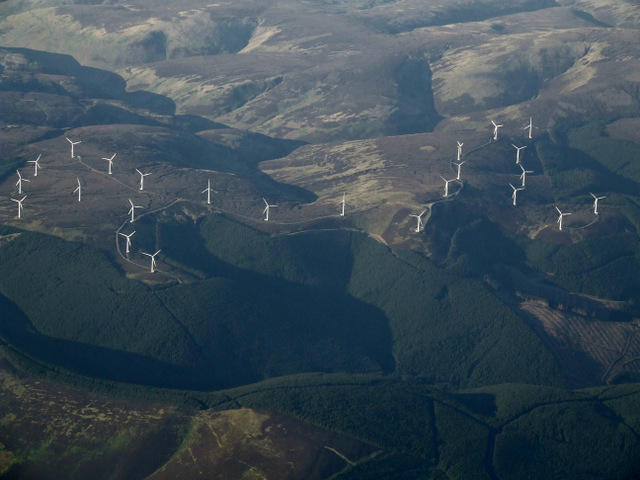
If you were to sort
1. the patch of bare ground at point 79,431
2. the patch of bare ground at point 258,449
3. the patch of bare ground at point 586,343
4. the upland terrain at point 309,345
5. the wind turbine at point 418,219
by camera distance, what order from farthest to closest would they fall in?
the wind turbine at point 418,219 < the patch of bare ground at point 586,343 < the upland terrain at point 309,345 < the patch of bare ground at point 79,431 < the patch of bare ground at point 258,449

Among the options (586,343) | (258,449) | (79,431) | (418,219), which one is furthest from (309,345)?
(586,343)

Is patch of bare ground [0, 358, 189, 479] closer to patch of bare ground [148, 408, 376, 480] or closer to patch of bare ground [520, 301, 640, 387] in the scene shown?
patch of bare ground [148, 408, 376, 480]

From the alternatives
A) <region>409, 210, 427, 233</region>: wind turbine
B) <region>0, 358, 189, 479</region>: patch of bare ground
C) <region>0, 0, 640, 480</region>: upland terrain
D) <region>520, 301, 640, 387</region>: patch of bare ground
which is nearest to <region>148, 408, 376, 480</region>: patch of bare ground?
<region>0, 0, 640, 480</region>: upland terrain

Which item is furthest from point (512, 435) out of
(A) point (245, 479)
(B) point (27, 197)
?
(B) point (27, 197)

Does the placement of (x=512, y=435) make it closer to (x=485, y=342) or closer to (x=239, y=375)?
(x=485, y=342)

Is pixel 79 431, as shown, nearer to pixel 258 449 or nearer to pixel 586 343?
pixel 258 449

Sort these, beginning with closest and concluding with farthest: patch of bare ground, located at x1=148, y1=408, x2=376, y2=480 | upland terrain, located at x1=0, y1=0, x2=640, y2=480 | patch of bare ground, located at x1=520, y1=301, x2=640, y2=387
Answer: patch of bare ground, located at x1=148, y1=408, x2=376, y2=480 → upland terrain, located at x1=0, y1=0, x2=640, y2=480 → patch of bare ground, located at x1=520, y1=301, x2=640, y2=387

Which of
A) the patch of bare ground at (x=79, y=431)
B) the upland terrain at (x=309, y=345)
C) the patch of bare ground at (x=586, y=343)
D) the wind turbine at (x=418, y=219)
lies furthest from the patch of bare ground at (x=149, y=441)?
the wind turbine at (x=418, y=219)

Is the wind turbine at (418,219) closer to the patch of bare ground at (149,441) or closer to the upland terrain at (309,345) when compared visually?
the upland terrain at (309,345)
